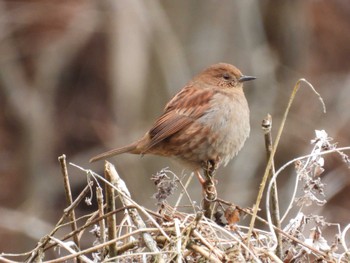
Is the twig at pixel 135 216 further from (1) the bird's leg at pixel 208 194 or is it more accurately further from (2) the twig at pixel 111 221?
(1) the bird's leg at pixel 208 194

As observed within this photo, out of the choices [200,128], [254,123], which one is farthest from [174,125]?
[254,123]

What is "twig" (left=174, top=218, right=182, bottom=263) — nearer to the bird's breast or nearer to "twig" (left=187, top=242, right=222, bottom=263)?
"twig" (left=187, top=242, right=222, bottom=263)

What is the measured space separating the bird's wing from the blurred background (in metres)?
3.80

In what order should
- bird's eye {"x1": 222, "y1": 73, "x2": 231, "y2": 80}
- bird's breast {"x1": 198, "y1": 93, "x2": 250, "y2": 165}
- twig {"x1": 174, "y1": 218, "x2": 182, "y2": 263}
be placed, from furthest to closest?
bird's eye {"x1": 222, "y1": 73, "x2": 231, "y2": 80}, bird's breast {"x1": 198, "y1": 93, "x2": 250, "y2": 165}, twig {"x1": 174, "y1": 218, "x2": 182, "y2": 263}

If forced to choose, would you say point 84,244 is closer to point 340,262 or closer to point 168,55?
point 168,55

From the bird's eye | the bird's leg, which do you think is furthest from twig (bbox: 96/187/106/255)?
the bird's eye

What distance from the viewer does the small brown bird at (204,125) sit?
5.73m

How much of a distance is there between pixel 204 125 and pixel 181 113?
0.78 feet

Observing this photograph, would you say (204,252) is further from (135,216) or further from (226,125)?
(226,125)

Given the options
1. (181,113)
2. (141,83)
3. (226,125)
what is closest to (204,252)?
(226,125)

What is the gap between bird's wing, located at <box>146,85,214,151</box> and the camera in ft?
19.8

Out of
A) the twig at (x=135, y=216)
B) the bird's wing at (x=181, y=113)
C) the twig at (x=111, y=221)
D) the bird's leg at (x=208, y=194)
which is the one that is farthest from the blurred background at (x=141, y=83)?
the twig at (x=111, y=221)

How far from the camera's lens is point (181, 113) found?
6.08 m

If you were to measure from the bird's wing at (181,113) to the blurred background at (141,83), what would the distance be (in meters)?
3.80
